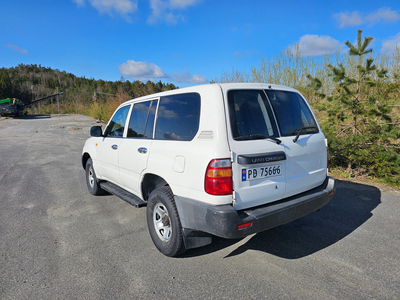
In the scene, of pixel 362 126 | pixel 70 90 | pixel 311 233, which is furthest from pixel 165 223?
pixel 70 90

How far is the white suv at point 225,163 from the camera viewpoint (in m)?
2.46

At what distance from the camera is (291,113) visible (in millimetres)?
3176

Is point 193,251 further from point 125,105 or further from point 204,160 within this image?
point 125,105

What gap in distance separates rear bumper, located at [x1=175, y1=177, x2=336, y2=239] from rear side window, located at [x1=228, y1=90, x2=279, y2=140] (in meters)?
0.73

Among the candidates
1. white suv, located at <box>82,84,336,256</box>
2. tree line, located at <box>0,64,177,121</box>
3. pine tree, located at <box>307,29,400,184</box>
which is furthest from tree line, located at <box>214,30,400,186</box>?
tree line, located at <box>0,64,177,121</box>

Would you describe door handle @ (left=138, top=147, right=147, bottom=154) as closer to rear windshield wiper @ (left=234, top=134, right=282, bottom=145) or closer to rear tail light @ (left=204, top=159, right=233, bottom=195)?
rear tail light @ (left=204, top=159, right=233, bottom=195)

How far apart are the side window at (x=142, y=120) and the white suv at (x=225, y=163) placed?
0.03 m

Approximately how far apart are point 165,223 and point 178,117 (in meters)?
1.27

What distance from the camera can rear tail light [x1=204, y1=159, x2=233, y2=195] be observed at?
244 centimetres

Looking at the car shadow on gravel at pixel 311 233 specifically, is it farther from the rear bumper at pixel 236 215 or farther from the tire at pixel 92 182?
the tire at pixel 92 182

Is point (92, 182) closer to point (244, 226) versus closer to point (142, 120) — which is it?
point (142, 120)

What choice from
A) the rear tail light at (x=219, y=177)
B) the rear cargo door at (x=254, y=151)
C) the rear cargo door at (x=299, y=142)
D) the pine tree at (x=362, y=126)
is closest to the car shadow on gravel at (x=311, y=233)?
the rear cargo door at (x=299, y=142)

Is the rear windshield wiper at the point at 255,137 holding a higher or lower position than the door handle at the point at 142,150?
higher

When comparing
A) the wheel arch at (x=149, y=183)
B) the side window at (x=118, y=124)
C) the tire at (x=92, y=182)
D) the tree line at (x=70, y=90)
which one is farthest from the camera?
the tree line at (x=70, y=90)
